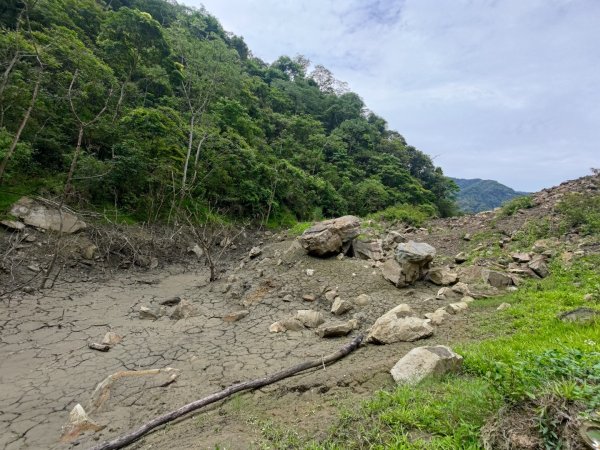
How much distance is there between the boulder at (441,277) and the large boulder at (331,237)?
7.50ft

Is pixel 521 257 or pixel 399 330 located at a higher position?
pixel 521 257

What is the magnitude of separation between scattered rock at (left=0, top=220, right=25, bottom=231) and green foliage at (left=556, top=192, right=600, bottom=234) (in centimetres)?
1316

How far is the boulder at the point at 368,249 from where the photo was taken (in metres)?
7.91

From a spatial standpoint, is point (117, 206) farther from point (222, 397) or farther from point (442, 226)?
point (442, 226)

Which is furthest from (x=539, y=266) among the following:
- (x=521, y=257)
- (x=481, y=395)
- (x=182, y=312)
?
(x=182, y=312)

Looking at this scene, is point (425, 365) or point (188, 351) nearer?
point (425, 365)

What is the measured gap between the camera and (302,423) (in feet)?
8.98

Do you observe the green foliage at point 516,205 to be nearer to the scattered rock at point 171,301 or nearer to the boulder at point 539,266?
the boulder at point 539,266

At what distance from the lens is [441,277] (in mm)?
6391

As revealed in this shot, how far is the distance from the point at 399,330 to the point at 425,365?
122 centimetres

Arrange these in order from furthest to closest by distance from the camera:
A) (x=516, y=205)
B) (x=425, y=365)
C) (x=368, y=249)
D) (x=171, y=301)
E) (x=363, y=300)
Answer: (x=516, y=205) → (x=368, y=249) → (x=171, y=301) → (x=363, y=300) → (x=425, y=365)

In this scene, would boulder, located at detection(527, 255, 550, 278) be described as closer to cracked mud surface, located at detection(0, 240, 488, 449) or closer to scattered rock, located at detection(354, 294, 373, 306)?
cracked mud surface, located at detection(0, 240, 488, 449)

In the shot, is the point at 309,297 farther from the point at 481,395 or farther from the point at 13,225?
the point at 13,225

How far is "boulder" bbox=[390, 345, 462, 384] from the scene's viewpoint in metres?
2.96
